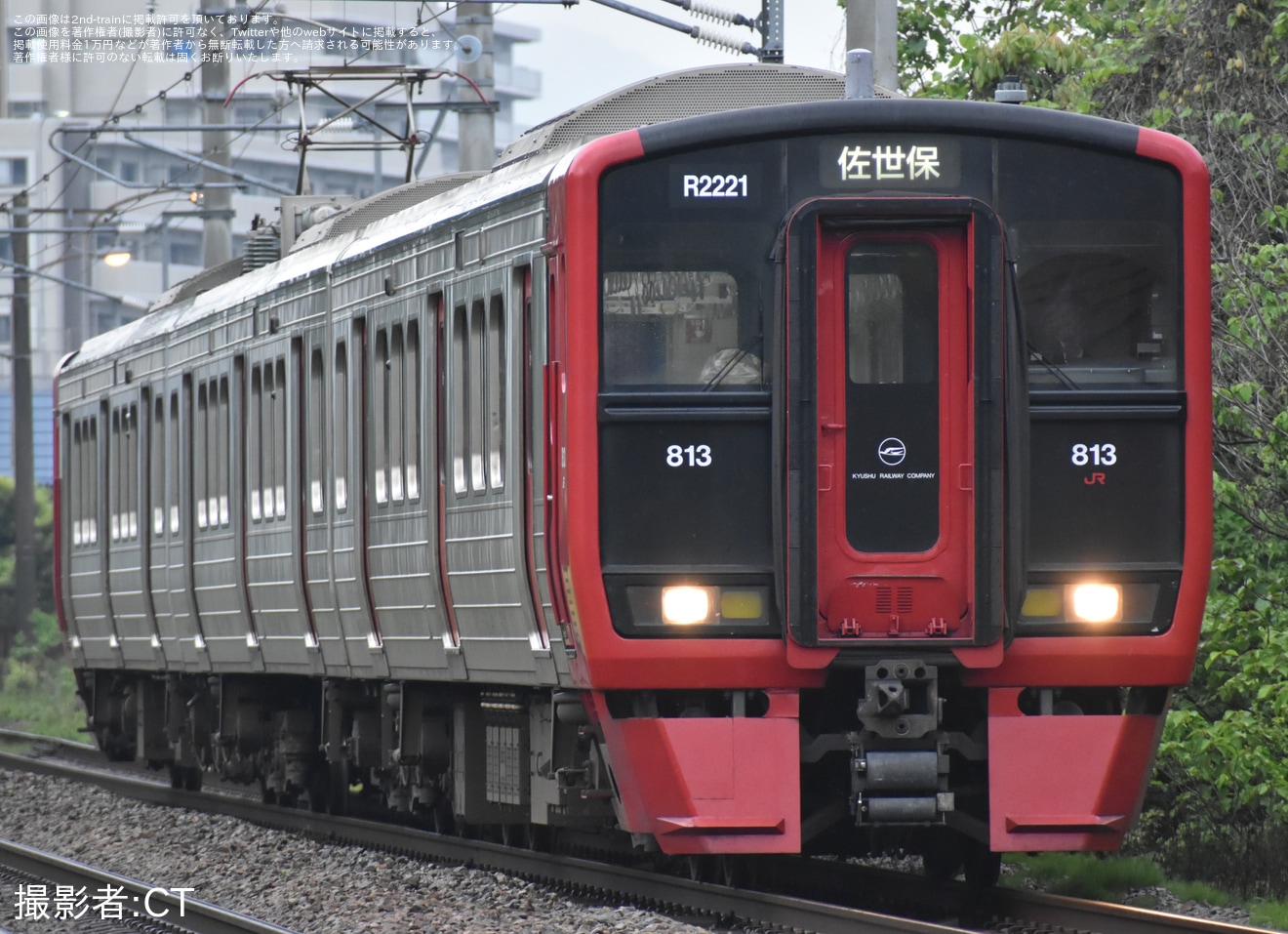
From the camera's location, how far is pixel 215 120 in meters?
24.8

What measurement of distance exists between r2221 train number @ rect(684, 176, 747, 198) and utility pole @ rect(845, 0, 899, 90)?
391cm

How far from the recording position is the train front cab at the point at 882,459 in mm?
9508

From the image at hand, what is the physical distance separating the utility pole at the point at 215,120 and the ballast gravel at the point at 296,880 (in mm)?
7272

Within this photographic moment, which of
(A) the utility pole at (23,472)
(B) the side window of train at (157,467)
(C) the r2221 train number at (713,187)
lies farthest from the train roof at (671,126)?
(A) the utility pole at (23,472)

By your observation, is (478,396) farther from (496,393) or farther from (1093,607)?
(1093,607)

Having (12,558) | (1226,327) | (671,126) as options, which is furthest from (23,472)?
(671,126)

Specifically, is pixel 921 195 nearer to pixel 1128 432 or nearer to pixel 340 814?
pixel 1128 432

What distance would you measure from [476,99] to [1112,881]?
434 inches

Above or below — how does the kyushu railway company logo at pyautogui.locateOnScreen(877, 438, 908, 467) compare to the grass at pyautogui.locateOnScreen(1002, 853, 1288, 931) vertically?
above

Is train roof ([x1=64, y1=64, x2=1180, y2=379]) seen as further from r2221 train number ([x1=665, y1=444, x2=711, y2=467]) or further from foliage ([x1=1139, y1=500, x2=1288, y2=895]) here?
foliage ([x1=1139, y1=500, x2=1288, y2=895])

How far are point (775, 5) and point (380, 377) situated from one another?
4.97 m

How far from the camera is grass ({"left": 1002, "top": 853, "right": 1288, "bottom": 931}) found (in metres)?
9.93

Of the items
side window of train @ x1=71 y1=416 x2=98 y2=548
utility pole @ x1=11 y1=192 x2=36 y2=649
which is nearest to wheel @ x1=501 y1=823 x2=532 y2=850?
side window of train @ x1=71 y1=416 x2=98 y2=548

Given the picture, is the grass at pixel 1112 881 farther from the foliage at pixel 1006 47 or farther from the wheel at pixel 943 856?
the foliage at pixel 1006 47
